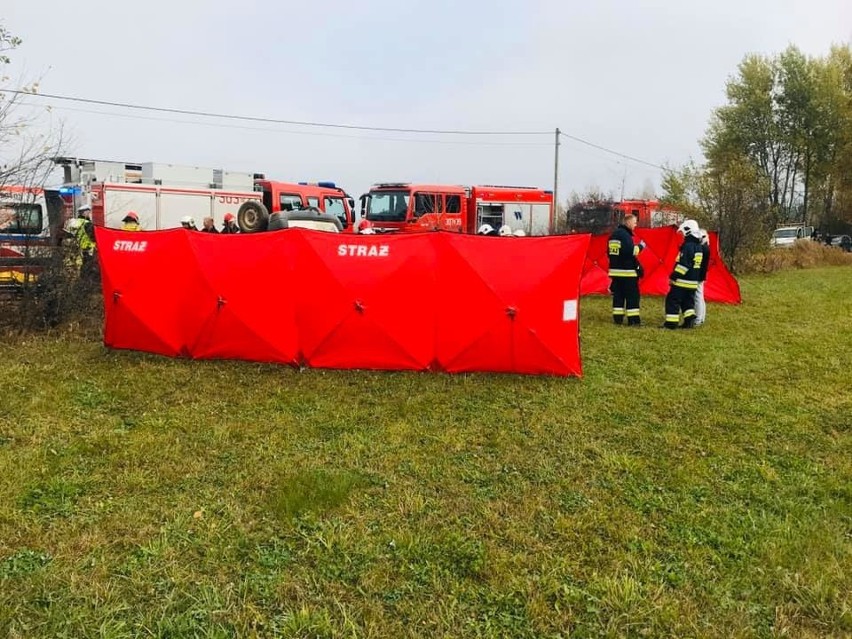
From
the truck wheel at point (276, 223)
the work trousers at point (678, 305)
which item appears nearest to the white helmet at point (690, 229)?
the work trousers at point (678, 305)

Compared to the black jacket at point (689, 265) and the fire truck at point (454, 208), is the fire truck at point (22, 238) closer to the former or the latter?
the black jacket at point (689, 265)

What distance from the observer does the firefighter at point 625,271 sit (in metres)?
9.67

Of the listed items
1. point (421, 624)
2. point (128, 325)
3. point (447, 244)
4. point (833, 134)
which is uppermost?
point (833, 134)

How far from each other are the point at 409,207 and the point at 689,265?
12.0 m

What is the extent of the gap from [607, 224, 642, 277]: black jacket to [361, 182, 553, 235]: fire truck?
9.31 m

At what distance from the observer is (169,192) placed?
55.9ft

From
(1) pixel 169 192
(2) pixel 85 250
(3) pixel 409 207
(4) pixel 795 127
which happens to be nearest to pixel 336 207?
(3) pixel 409 207

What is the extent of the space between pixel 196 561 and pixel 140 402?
292 centimetres

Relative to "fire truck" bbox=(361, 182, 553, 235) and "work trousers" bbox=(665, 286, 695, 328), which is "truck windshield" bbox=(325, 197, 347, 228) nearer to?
"fire truck" bbox=(361, 182, 553, 235)

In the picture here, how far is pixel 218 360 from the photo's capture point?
686 cm

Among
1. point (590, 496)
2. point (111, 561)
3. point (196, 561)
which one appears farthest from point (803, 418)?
point (111, 561)

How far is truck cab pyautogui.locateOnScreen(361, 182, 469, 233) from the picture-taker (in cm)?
1994

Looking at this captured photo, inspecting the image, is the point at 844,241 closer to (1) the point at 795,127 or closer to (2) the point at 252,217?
(1) the point at 795,127

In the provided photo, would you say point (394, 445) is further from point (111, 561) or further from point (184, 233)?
point (184, 233)
